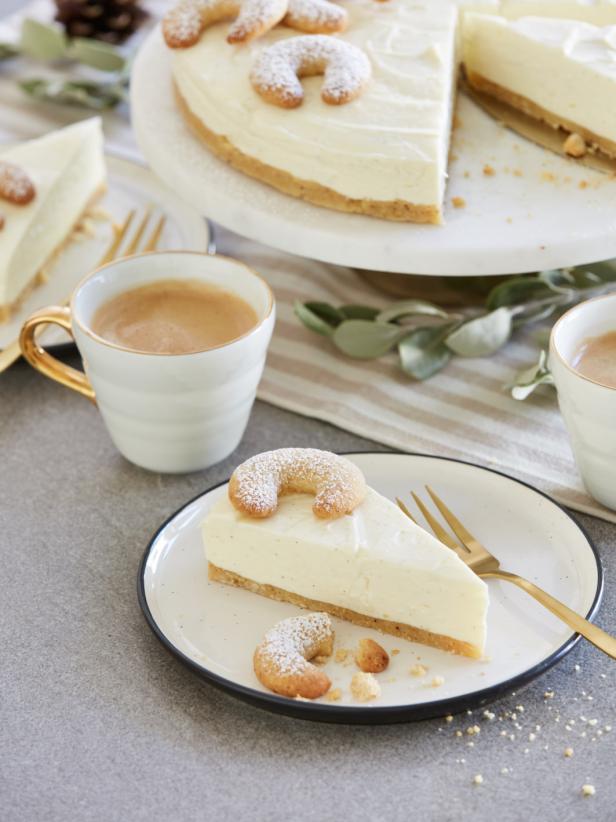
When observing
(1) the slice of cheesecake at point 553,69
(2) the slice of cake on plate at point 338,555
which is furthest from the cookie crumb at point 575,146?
(2) the slice of cake on plate at point 338,555

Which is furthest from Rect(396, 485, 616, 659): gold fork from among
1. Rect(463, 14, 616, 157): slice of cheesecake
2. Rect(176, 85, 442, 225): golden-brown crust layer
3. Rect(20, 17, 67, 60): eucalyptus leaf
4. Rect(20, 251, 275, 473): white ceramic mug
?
Rect(20, 17, 67, 60): eucalyptus leaf

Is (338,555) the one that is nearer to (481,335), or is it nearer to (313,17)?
(481,335)

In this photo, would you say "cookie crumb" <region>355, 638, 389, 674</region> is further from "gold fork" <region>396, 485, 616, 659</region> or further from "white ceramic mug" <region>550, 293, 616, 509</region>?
"white ceramic mug" <region>550, 293, 616, 509</region>

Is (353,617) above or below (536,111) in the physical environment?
below

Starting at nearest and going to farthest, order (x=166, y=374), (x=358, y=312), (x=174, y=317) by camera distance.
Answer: (x=166, y=374) → (x=174, y=317) → (x=358, y=312)

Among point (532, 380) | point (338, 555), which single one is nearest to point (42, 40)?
point (532, 380)

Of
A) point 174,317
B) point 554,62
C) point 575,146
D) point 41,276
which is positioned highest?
point 554,62

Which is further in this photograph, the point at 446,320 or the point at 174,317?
the point at 446,320
